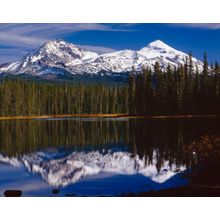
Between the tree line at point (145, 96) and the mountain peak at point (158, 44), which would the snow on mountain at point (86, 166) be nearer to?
the mountain peak at point (158, 44)

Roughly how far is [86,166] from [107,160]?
5.80ft

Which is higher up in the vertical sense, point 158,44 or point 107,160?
point 158,44

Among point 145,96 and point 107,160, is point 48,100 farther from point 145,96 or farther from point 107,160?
point 107,160

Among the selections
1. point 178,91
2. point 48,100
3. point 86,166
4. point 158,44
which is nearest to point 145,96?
point 178,91

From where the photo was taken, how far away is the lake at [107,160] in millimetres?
22547

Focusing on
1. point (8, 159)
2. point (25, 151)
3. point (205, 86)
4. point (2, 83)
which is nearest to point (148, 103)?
point (205, 86)

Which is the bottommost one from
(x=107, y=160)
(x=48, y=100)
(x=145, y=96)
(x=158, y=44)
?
(x=48, y=100)

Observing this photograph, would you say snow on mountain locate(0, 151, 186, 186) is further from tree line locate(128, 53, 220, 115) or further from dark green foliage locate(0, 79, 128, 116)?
dark green foliage locate(0, 79, 128, 116)

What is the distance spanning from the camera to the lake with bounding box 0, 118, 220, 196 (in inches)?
888

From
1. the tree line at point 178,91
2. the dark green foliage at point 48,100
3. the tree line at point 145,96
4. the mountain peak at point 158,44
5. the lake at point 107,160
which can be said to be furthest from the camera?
the dark green foliage at point 48,100

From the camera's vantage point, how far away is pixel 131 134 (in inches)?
1598

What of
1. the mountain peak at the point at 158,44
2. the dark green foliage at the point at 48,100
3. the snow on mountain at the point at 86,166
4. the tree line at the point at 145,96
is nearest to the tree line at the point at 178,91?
the tree line at the point at 145,96

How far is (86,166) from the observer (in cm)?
2747
